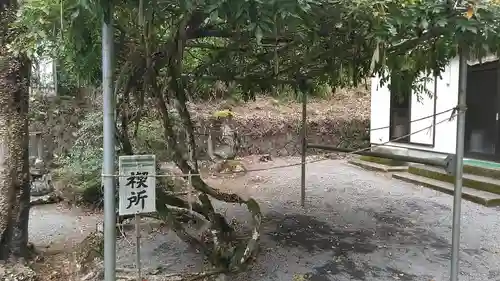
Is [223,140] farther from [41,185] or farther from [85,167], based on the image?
[85,167]

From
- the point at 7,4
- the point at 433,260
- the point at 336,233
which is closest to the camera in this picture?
the point at 7,4

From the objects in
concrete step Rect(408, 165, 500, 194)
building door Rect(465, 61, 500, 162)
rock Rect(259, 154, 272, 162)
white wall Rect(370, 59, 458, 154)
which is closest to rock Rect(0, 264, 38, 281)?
concrete step Rect(408, 165, 500, 194)

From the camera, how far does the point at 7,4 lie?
3482 mm

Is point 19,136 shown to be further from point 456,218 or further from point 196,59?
point 456,218

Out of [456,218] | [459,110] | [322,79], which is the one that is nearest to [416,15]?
[459,110]

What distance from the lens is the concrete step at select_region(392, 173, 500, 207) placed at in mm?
6095

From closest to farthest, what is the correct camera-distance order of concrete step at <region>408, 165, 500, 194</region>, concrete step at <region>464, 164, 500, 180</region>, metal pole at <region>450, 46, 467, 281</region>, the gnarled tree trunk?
metal pole at <region>450, 46, 467, 281</region> → the gnarled tree trunk → concrete step at <region>408, 165, 500, 194</region> → concrete step at <region>464, 164, 500, 180</region>

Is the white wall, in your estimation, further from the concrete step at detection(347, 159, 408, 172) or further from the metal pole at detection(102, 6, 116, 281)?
the metal pole at detection(102, 6, 116, 281)

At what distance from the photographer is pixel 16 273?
336 centimetres

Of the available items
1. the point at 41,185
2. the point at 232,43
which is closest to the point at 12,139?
the point at 232,43

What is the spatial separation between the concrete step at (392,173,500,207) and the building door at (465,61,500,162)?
3.41ft

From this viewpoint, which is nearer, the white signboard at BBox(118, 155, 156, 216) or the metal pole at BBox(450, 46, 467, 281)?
the white signboard at BBox(118, 155, 156, 216)

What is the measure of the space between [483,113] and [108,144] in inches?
288

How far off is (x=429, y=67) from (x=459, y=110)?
1567mm
